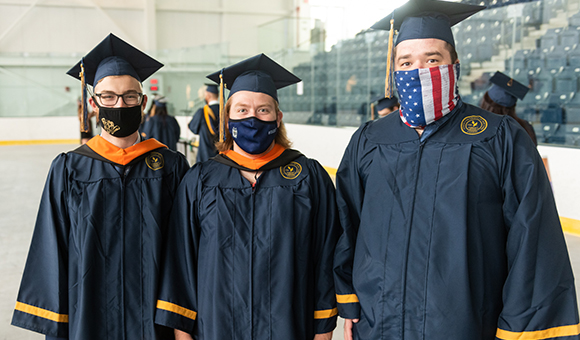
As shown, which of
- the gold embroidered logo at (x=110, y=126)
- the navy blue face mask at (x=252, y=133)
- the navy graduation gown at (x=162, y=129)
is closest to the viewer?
the navy blue face mask at (x=252, y=133)

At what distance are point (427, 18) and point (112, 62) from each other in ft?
4.35

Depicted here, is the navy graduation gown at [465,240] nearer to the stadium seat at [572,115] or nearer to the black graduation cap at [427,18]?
the black graduation cap at [427,18]

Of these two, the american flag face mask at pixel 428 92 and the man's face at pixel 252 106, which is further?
the man's face at pixel 252 106

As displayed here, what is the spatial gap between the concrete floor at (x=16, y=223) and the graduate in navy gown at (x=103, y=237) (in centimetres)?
182

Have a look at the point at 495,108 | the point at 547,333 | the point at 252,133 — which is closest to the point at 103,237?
the point at 252,133

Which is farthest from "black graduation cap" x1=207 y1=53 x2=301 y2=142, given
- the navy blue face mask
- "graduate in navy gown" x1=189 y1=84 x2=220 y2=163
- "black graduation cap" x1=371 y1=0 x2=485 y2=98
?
"graduate in navy gown" x1=189 y1=84 x2=220 y2=163

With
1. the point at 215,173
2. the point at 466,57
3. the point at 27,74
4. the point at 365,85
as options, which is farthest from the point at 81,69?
the point at 27,74

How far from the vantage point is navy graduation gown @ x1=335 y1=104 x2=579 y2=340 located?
5.12 ft

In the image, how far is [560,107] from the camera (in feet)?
21.6

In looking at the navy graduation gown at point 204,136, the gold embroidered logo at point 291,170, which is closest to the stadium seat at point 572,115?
the navy graduation gown at point 204,136

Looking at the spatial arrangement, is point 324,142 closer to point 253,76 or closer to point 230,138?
point 230,138

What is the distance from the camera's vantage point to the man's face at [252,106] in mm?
2014

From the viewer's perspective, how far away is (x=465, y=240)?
158 cm

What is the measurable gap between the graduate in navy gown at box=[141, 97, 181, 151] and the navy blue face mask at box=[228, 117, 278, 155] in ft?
19.5
